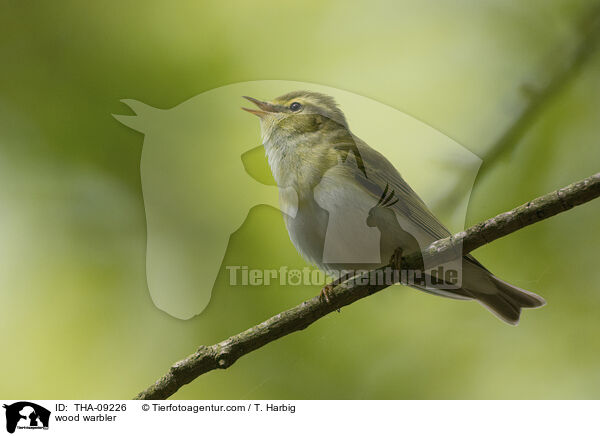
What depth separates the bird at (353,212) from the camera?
134 cm

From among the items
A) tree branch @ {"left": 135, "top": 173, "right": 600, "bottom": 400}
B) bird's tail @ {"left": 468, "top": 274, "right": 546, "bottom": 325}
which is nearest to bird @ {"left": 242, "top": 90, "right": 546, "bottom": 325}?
bird's tail @ {"left": 468, "top": 274, "right": 546, "bottom": 325}

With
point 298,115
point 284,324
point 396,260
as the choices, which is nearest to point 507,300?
point 396,260

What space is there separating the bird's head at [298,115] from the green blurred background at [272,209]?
69mm

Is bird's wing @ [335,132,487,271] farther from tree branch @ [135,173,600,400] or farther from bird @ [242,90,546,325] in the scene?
tree branch @ [135,173,600,400]

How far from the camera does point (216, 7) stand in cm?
162

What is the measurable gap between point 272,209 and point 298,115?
0.99ft

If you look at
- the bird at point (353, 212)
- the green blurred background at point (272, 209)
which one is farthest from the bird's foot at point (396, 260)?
the green blurred background at point (272, 209)

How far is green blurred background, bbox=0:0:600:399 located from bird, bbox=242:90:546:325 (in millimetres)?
81

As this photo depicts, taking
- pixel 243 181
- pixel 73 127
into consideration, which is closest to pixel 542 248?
pixel 243 181

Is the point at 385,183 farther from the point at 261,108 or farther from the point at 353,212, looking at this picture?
the point at 261,108

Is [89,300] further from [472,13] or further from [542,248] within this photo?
[472,13]

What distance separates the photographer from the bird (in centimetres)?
134

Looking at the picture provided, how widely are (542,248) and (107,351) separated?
128cm
